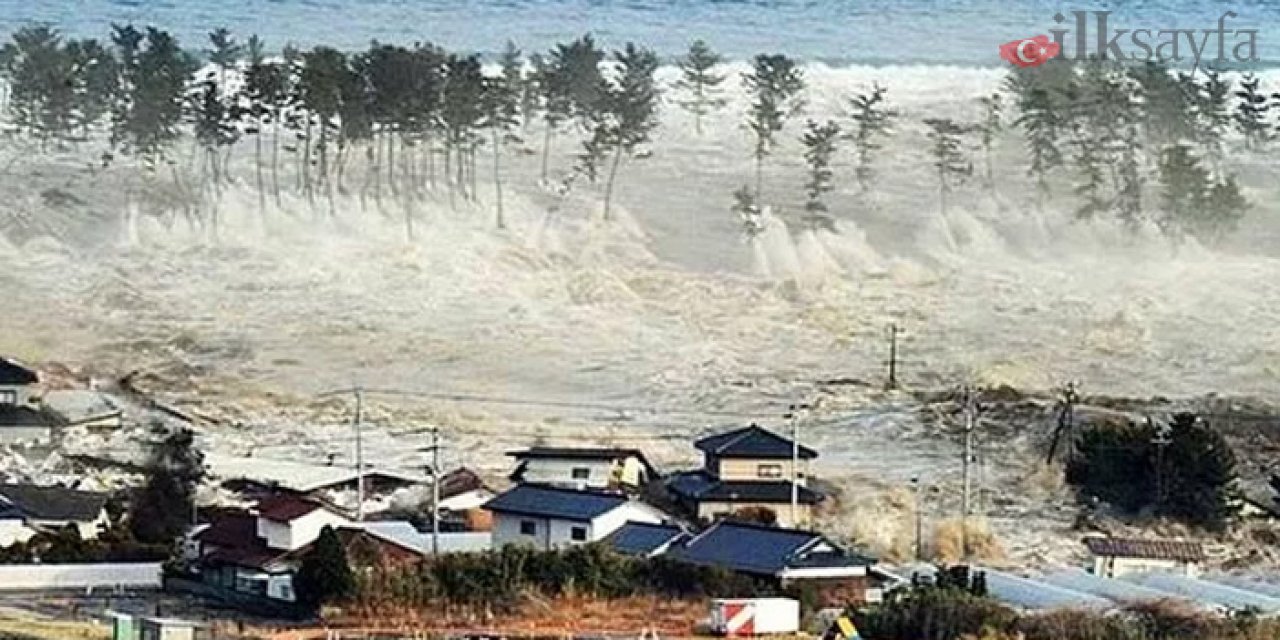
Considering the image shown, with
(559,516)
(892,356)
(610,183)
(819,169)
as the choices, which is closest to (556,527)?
(559,516)

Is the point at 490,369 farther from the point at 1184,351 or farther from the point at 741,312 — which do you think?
the point at 1184,351

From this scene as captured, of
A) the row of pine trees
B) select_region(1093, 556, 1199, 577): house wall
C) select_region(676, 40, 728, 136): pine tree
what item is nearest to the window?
select_region(1093, 556, 1199, 577): house wall

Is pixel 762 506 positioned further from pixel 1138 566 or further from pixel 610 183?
pixel 610 183

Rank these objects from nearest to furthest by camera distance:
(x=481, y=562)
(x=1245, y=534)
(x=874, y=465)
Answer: (x=481, y=562)
(x=1245, y=534)
(x=874, y=465)

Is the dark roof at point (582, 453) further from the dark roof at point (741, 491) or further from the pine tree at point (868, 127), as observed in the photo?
the pine tree at point (868, 127)

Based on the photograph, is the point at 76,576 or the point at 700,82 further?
the point at 700,82

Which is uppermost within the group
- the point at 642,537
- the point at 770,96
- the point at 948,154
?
the point at 770,96

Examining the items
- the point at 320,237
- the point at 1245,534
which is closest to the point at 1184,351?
the point at 1245,534
